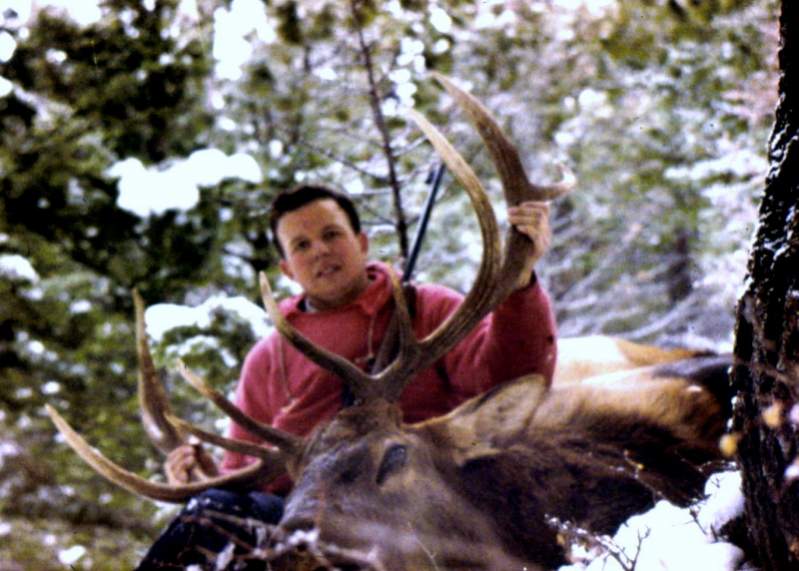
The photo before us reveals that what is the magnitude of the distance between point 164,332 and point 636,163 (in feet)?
21.1

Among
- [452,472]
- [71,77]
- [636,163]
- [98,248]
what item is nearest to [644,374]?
[452,472]

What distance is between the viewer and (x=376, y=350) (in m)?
4.39

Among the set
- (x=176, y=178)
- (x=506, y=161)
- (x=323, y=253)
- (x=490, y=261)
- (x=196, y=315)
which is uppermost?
(x=176, y=178)

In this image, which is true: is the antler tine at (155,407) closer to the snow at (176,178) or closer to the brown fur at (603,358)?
the snow at (176,178)

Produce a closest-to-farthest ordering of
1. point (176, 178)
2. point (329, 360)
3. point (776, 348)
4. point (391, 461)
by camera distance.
A: point (776, 348) → point (391, 461) → point (329, 360) → point (176, 178)

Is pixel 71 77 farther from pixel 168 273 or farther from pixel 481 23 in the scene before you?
pixel 481 23

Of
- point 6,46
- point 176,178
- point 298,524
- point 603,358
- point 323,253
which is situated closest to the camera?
point 298,524

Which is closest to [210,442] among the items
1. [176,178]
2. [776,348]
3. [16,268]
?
[176,178]

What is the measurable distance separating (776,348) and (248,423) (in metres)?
2.45

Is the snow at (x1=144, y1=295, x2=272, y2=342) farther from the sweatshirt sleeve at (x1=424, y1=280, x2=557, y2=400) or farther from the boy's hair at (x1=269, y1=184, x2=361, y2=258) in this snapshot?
the sweatshirt sleeve at (x1=424, y1=280, x2=557, y2=400)

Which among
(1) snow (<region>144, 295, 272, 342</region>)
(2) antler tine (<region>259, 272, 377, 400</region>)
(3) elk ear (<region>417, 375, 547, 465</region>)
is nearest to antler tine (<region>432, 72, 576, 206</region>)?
(3) elk ear (<region>417, 375, 547, 465</region>)

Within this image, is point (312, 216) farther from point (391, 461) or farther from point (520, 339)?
point (391, 461)

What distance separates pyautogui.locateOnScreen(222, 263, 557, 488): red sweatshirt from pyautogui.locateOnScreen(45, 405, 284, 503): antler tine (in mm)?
415

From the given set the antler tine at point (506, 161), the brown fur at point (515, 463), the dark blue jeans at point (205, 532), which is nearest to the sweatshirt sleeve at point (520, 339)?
the brown fur at point (515, 463)
